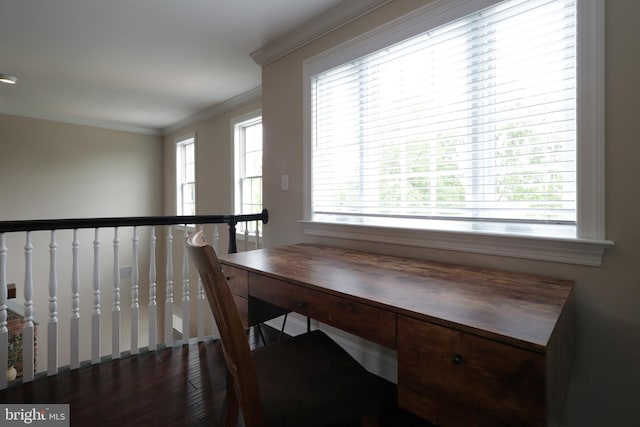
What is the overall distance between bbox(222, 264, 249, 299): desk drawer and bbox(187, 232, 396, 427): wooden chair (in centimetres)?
39

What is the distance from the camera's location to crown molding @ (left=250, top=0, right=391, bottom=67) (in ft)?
6.62

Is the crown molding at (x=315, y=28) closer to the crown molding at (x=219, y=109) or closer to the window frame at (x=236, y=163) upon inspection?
the crown molding at (x=219, y=109)

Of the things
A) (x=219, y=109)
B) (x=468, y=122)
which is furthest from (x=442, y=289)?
(x=219, y=109)

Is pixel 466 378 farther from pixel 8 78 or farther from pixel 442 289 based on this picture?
pixel 8 78

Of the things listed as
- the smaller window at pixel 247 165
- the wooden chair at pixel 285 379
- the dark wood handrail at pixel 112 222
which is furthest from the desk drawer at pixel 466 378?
the smaller window at pixel 247 165

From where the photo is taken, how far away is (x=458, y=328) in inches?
33.3

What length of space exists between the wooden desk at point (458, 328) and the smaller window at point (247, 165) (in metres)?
2.51

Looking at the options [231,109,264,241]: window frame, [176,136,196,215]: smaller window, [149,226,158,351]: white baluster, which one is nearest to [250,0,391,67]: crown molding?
[231,109,264,241]: window frame

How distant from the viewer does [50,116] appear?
4562 mm

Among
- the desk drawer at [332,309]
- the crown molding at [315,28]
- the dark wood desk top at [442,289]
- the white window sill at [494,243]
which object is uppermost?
the crown molding at [315,28]

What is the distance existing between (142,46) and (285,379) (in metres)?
2.88

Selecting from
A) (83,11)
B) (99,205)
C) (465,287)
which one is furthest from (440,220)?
(99,205)

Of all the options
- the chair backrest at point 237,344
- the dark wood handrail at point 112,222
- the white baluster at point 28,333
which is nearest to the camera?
the chair backrest at point 237,344

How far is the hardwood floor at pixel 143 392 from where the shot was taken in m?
1.58
